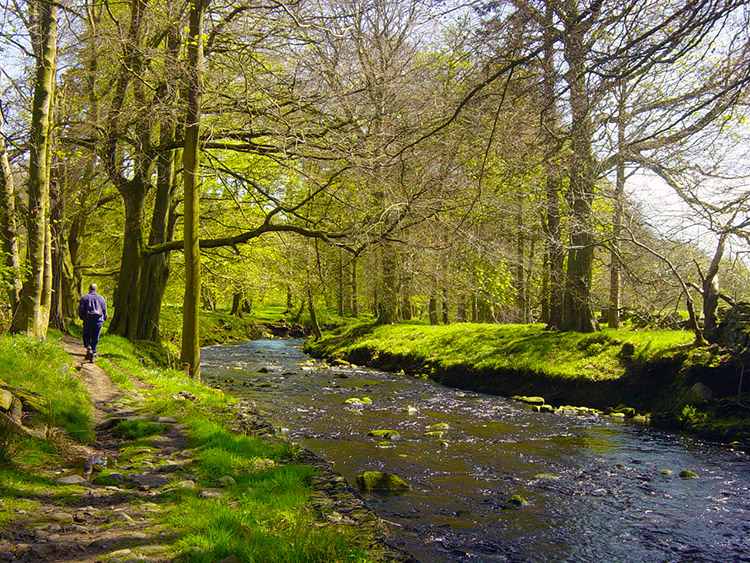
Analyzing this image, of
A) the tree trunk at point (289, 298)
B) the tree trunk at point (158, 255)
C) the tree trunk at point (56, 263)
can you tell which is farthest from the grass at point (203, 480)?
the tree trunk at point (289, 298)

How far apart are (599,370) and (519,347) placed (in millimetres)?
3757

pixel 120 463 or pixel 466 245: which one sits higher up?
pixel 466 245

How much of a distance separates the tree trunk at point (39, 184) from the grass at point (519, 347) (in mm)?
12796

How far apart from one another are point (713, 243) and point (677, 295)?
3926 millimetres

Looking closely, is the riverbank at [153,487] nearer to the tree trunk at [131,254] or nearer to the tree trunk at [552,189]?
the tree trunk at [552,189]

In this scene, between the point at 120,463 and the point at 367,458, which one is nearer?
the point at 120,463

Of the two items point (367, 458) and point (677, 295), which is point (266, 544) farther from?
point (677, 295)

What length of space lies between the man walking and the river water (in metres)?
4.17

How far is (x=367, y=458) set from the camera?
962 cm

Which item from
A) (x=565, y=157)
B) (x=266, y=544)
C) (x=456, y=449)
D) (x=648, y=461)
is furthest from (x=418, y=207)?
(x=266, y=544)

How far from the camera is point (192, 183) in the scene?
12266 mm

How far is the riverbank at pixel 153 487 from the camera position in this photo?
4219mm

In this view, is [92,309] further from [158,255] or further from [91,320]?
[158,255]

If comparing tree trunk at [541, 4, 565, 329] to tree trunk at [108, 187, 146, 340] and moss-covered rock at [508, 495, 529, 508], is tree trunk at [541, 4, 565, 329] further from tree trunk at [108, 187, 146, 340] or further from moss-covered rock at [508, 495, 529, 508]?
tree trunk at [108, 187, 146, 340]
